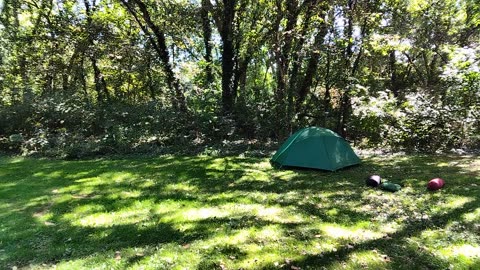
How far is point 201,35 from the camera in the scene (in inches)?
699

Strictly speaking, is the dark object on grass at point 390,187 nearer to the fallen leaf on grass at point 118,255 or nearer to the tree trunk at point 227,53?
the fallen leaf on grass at point 118,255

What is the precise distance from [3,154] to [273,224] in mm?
11001

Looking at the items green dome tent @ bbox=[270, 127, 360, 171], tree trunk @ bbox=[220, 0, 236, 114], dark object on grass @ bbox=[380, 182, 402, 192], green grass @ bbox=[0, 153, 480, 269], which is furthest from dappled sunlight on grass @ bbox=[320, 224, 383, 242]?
tree trunk @ bbox=[220, 0, 236, 114]

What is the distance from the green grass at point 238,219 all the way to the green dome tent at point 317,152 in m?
0.30

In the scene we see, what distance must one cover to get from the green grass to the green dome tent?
295mm

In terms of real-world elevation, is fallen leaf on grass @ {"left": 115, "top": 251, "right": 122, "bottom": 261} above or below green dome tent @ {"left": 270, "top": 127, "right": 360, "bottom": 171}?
below

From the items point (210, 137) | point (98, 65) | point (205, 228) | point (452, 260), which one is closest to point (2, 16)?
point (98, 65)

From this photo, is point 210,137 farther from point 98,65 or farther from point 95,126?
point 98,65

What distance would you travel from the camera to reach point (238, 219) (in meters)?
5.45

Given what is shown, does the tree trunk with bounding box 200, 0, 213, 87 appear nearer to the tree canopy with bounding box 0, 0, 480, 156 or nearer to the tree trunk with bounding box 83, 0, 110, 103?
the tree canopy with bounding box 0, 0, 480, 156

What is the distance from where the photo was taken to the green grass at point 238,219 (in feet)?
13.8

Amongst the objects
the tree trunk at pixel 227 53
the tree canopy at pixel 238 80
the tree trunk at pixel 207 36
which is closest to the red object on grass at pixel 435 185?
the tree canopy at pixel 238 80

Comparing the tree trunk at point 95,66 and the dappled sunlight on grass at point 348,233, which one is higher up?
the tree trunk at point 95,66

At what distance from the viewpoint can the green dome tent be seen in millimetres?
8922
